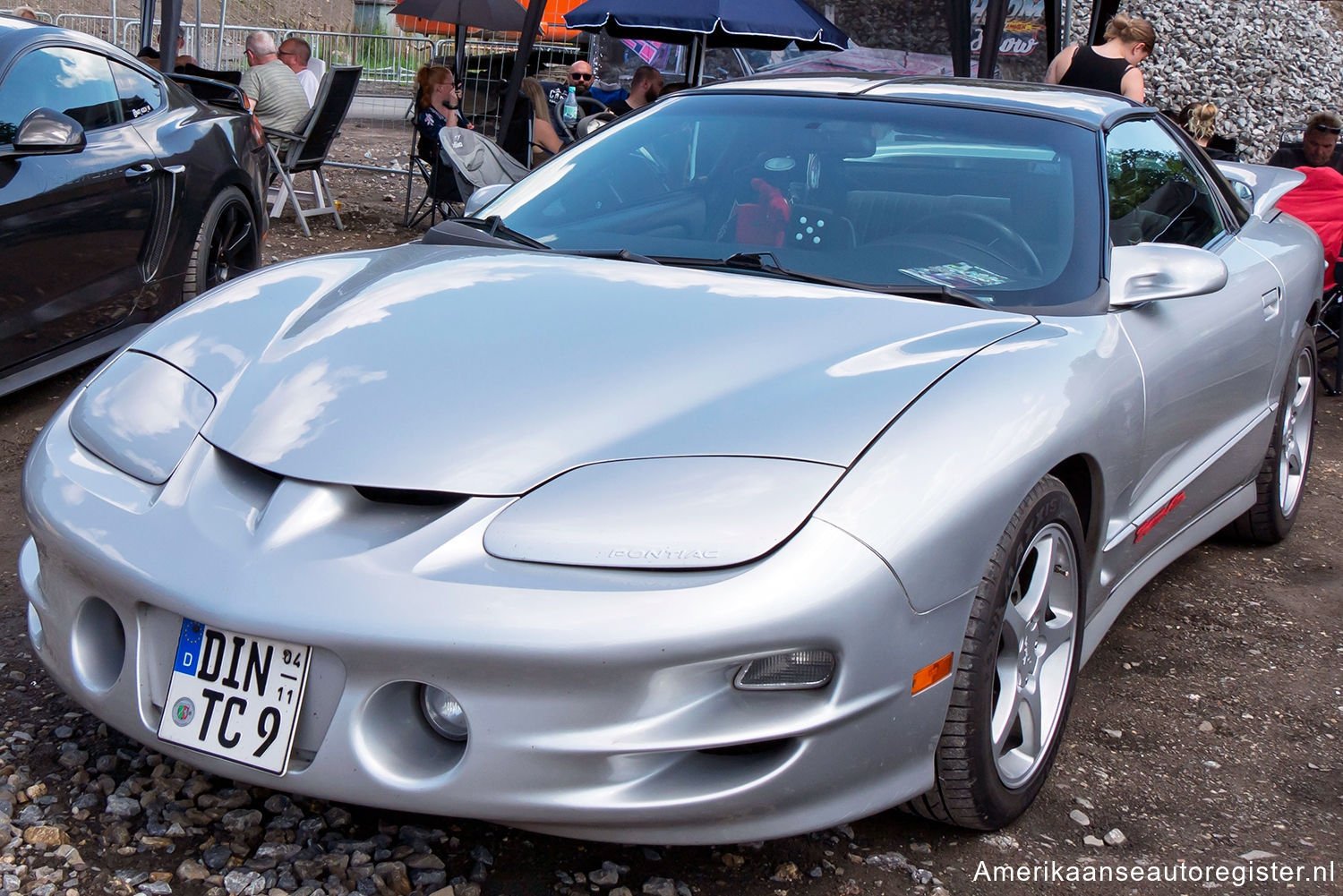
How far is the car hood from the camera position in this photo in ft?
6.24

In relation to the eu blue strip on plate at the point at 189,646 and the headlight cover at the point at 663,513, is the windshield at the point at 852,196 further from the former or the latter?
the eu blue strip on plate at the point at 189,646

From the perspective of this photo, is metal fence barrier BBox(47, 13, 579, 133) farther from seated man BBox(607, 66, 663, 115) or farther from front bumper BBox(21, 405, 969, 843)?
front bumper BBox(21, 405, 969, 843)

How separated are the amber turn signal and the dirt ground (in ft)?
1.39

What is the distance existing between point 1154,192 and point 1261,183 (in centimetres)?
147

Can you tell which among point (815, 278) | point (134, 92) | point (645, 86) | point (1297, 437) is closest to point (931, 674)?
point (815, 278)

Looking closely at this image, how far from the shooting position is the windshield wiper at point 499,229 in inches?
112

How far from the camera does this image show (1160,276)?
261 centimetres

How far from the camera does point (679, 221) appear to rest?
2881 millimetres

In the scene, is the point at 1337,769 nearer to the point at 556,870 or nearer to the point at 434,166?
the point at 556,870

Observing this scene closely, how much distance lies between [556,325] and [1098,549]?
3.89ft

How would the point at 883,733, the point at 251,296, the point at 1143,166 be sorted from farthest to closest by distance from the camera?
1. the point at 1143,166
2. the point at 251,296
3. the point at 883,733

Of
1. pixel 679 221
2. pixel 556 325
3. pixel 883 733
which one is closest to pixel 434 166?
pixel 679 221

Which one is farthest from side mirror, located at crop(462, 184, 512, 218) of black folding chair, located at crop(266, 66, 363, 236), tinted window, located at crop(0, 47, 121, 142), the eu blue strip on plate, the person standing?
the person standing

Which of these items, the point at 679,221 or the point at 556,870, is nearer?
the point at 556,870
